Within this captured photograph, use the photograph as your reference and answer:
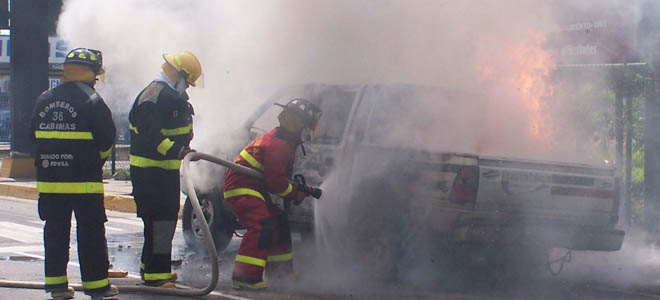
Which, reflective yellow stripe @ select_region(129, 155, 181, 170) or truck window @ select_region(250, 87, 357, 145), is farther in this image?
truck window @ select_region(250, 87, 357, 145)

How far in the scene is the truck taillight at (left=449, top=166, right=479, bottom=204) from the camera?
6.55 metres

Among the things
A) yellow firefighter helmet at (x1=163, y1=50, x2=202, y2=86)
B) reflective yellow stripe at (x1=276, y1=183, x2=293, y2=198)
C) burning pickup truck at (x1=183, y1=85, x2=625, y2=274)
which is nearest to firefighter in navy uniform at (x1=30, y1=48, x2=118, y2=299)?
yellow firefighter helmet at (x1=163, y1=50, x2=202, y2=86)

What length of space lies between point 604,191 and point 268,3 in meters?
3.53

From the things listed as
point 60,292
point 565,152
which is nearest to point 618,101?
point 565,152

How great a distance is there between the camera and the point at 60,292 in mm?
5469

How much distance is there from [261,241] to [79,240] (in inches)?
49.7

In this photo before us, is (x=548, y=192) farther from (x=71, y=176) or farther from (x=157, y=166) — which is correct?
(x=71, y=176)

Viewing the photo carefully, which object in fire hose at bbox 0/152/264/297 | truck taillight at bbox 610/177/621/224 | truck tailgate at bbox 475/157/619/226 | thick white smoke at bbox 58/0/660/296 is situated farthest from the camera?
thick white smoke at bbox 58/0/660/296

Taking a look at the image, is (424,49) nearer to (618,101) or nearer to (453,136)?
(453,136)

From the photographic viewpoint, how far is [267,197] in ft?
21.2

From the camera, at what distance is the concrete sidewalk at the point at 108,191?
43.0 feet

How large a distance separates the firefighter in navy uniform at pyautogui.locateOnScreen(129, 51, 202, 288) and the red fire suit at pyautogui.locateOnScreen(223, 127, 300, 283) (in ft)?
1.53

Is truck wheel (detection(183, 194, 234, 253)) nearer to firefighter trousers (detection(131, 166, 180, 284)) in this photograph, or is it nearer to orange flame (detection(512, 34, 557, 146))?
firefighter trousers (detection(131, 166, 180, 284))

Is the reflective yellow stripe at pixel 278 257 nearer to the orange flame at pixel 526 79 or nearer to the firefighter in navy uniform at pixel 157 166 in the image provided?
the firefighter in navy uniform at pixel 157 166
